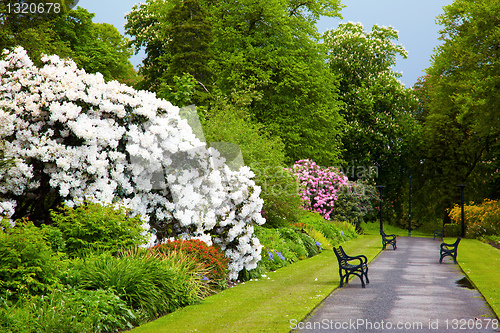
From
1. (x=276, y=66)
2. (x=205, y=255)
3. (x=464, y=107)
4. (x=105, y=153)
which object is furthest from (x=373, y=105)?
(x=105, y=153)

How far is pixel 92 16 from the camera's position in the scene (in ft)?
96.1

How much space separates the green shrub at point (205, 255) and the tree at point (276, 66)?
Result: 1707 centimetres

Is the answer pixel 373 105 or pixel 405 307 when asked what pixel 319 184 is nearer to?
pixel 373 105

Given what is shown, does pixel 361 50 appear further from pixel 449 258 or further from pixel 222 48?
pixel 449 258

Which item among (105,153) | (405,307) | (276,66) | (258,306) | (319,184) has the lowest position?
(258,306)

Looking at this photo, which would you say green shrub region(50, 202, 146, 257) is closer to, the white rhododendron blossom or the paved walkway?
the white rhododendron blossom

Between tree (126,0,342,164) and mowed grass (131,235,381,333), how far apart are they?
54.0 ft

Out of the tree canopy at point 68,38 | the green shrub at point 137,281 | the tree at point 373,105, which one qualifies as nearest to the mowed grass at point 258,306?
the green shrub at point 137,281

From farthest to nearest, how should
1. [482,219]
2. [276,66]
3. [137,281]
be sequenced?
[482,219] < [276,66] < [137,281]

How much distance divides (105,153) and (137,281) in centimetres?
360

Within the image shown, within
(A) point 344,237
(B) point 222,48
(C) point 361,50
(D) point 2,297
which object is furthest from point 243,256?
(C) point 361,50

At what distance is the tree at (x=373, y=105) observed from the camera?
38.3 meters

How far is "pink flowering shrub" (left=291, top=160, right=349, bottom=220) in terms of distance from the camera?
1120 inches

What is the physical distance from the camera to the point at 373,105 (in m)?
38.2
